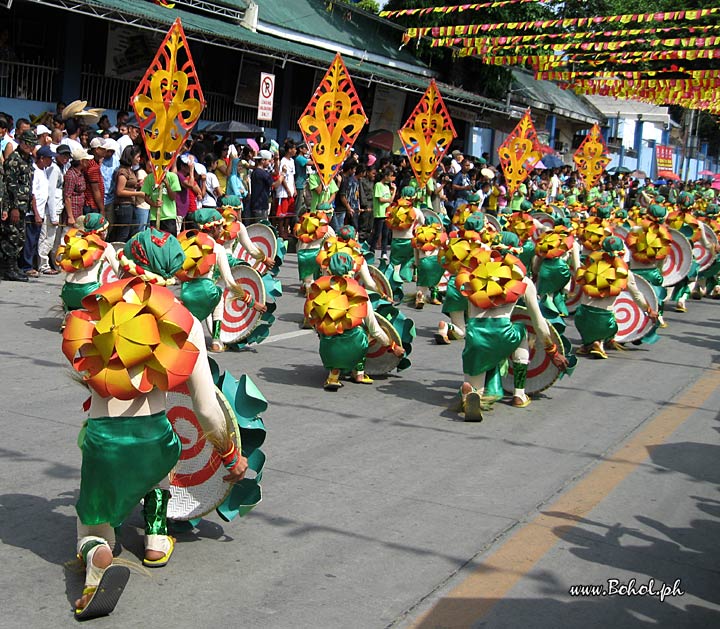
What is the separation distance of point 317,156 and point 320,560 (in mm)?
11499

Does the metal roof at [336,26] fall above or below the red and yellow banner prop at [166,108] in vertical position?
above

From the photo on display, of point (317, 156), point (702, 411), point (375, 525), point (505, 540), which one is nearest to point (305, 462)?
point (375, 525)

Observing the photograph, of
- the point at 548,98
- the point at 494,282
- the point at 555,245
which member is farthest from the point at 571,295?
the point at 548,98

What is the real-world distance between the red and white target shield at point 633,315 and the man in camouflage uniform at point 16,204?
7658 millimetres

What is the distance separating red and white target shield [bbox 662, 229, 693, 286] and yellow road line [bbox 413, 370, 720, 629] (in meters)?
6.94

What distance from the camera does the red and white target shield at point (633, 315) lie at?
41.0 feet

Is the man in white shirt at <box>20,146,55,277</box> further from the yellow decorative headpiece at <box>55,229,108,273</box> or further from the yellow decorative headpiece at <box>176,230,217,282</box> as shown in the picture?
the yellow decorative headpiece at <box>176,230,217,282</box>

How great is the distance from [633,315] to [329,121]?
595 centimetres

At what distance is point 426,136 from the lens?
63.1ft

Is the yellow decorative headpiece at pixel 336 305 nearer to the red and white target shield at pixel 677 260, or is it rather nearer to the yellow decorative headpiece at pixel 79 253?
the yellow decorative headpiece at pixel 79 253

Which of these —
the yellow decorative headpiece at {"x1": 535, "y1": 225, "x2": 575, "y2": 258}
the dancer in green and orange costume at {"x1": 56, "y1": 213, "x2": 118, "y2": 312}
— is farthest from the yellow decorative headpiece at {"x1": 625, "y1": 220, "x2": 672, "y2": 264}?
the dancer in green and orange costume at {"x1": 56, "y1": 213, "x2": 118, "y2": 312}

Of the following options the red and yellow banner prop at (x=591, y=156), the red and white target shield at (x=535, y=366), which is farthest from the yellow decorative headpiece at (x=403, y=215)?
the red and yellow banner prop at (x=591, y=156)

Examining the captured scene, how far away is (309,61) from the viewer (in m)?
22.2

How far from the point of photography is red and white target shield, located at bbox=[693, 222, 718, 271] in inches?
709
